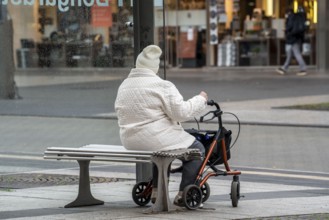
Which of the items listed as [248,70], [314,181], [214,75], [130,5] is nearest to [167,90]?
[130,5]

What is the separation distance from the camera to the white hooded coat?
25.1 ft

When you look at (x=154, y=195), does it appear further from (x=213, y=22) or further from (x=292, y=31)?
(x=213, y=22)

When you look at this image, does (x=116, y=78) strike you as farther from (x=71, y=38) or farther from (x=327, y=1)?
(x=327, y=1)

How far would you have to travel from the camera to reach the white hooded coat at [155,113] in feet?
25.1

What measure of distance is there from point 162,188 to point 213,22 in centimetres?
1875

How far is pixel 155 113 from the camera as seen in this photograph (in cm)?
768

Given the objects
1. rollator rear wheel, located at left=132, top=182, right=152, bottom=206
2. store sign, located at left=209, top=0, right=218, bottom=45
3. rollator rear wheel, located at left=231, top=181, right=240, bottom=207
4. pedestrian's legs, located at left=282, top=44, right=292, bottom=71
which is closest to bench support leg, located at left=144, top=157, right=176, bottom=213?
rollator rear wheel, located at left=132, top=182, right=152, bottom=206

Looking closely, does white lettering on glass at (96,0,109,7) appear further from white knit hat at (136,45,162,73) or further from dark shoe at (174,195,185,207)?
dark shoe at (174,195,185,207)

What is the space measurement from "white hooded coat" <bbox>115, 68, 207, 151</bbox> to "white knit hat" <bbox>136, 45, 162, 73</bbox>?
4.5 inches

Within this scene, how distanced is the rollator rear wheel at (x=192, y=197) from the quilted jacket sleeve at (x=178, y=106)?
0.60m

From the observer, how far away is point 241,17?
85.6ft

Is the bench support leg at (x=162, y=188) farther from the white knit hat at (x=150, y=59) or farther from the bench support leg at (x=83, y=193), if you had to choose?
the white knit hat at (x=150, y=59)

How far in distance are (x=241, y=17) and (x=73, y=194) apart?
17.8 meters

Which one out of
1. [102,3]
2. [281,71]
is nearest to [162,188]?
[102,3]
